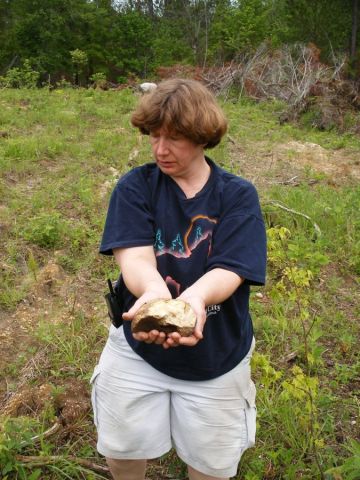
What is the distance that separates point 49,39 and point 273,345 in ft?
72.8

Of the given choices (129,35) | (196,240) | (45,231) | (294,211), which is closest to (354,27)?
(129,35)

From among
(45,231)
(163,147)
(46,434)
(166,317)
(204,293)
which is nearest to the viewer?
(166,317)

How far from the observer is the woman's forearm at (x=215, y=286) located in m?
1.55

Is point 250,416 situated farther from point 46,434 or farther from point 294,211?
point 294,211

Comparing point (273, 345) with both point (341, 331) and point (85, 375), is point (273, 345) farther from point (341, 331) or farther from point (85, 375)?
point (85, 375)

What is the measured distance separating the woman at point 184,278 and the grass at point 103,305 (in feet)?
1.49

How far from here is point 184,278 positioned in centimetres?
171

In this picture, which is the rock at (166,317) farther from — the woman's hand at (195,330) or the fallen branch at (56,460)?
the fallen branch at (56,460)

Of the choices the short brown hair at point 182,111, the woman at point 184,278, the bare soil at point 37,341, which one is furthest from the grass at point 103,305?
the short brown hair at point 182,111

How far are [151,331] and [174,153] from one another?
23.0 inches

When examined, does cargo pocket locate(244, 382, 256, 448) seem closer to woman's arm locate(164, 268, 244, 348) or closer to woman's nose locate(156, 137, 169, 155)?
woman's arm locate(164, 268, 244, 348)

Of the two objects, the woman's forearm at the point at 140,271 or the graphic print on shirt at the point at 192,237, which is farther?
the graphic print on shirt at the point at 192,237

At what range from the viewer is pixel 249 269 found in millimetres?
1659

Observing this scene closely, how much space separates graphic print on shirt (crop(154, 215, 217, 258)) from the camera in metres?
1.70
